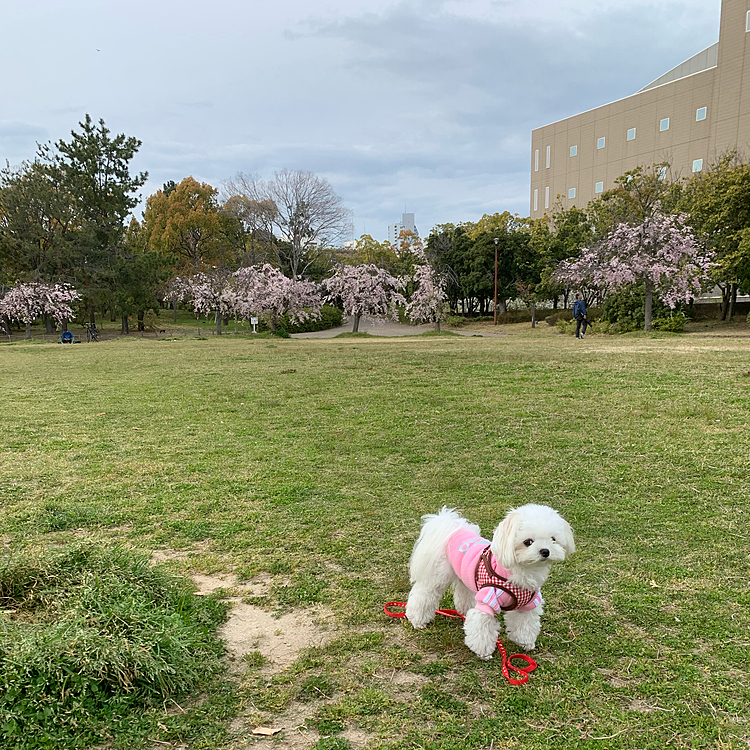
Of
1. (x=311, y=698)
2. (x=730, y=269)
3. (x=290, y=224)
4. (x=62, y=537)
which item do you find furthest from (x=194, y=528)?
(x=290, y=224)

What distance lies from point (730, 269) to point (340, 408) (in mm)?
23217

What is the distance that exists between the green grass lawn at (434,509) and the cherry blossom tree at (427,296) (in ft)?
84.3

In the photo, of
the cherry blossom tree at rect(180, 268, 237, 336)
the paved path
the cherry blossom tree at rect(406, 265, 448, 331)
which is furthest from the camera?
the paved path

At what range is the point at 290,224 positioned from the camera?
3656 cm

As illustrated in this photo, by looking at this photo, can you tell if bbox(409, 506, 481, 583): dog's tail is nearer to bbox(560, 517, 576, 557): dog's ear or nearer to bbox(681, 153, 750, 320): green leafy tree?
bbox(560, 517, 576, 557): dog's ear

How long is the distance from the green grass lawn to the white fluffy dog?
0.12 meters

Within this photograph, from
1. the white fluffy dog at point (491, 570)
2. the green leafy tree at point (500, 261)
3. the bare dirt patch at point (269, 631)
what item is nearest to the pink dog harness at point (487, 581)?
the white fluffy dog at point (491, 570)

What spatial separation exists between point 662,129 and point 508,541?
52.9 meters

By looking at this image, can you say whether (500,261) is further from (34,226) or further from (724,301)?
(34,226)

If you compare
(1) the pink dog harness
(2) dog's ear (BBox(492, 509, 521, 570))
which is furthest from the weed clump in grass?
(2) dog's ear (BBox(492, 509, 521, 570))

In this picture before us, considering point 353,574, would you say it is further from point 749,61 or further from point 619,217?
point 749,61

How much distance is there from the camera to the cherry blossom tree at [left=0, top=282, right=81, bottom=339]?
28203 mm

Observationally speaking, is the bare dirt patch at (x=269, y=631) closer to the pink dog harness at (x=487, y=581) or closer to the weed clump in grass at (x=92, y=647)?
Result: the weed clump in grass at (x=92, y=647)

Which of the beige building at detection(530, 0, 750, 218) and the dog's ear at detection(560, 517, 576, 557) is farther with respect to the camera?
the beige building at detection(530, 0, 750, 218)
